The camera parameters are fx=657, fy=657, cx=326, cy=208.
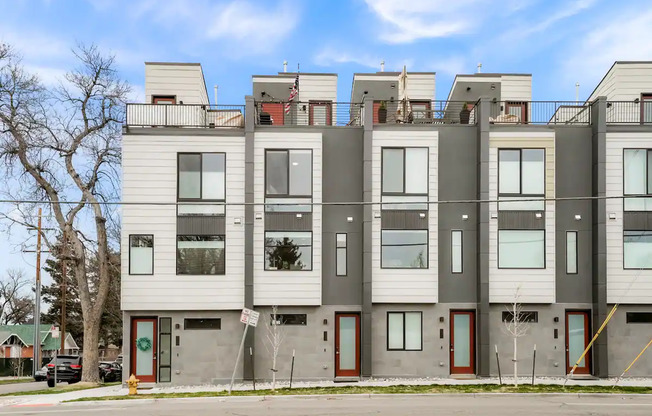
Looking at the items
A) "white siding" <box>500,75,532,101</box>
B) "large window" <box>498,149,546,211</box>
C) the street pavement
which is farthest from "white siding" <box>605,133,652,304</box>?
"white siding" <box>500,75,532,101</box>

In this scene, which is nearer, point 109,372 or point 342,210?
point 342,210

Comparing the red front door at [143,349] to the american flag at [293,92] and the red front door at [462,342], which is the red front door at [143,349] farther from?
the red front door at [462,342]

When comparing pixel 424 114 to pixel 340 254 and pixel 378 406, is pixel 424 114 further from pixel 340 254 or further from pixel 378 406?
pixel 378 406

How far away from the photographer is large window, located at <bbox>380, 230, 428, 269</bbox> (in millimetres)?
24344

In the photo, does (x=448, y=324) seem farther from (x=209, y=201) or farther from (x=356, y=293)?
(x=209, y=201)

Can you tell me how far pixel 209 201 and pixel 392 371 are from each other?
9.18 m

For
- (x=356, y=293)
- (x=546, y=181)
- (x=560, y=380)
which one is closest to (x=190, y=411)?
(x=356, y=293)

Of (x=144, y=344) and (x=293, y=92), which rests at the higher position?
(x=293, y=92)

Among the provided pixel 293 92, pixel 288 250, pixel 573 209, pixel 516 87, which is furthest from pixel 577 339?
pixel 293 92

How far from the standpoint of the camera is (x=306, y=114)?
28844 mm

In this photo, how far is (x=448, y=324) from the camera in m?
24.3

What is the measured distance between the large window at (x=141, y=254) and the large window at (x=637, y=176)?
17.7 meters

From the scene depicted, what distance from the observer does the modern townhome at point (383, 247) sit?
78.6 ft

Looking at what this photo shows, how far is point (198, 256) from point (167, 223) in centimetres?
165
